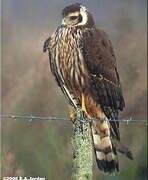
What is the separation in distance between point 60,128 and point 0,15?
150 cm

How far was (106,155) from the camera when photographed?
359cm

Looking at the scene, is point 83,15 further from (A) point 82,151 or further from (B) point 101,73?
(A) point 82,151

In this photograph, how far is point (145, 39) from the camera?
581 cm

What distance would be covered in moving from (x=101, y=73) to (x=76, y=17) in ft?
1.72

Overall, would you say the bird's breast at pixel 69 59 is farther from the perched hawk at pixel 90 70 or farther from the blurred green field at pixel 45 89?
the blurred green field at pixel 45 89

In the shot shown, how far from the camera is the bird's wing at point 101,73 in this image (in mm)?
3477

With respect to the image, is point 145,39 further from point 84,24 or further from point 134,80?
point 84,24

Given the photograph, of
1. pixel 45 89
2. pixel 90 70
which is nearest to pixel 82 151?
pixel 90 70

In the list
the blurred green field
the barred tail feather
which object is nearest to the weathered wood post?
the barred tail feather

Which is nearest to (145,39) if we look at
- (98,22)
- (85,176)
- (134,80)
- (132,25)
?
(132,25)

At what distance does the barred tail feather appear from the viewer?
3.56m

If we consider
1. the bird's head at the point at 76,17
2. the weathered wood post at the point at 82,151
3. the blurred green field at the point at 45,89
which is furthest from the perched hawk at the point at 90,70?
the blurred green field at the point at 45,89

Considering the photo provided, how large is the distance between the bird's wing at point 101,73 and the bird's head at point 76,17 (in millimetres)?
102

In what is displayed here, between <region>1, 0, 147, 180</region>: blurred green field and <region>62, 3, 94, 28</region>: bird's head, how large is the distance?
69 cm
